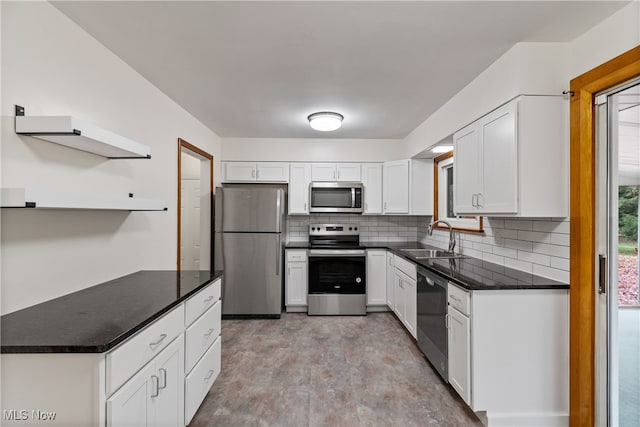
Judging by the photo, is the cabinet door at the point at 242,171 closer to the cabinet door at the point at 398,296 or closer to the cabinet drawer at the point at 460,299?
Answer: the cabinet door at the point at 398,296

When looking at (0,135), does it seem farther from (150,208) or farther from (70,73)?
(150,208)

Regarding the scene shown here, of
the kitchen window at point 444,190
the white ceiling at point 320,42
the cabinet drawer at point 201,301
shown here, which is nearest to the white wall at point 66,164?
the white ceiling at point 320,42

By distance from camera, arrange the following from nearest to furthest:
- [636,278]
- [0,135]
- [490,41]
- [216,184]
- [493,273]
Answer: [0,135] → [636,278] → [490,41] → [493,273] → [216,184]

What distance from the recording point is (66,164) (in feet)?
5.55

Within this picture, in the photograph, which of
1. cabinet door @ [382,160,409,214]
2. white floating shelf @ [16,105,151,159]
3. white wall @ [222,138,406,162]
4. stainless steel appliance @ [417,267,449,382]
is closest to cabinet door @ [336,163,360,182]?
white wall @ [222,138,406,162]

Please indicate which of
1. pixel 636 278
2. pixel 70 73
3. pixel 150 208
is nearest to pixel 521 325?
pixel 636 278

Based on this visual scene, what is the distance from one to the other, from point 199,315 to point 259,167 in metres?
2.77

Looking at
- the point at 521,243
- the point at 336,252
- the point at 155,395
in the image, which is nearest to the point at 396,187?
the point at 336,252

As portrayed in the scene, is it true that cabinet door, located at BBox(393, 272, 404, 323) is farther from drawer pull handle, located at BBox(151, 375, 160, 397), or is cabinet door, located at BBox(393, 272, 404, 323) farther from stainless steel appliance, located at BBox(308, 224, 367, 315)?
drawer pull handle, located at BBox(151, 375, 160, 397)

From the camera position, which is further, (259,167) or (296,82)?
(259,167)

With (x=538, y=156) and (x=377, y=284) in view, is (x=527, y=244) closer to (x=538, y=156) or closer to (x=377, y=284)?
(x=538, y=156)

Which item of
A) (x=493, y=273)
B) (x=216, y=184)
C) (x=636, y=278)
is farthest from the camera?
(x=216, y=184)

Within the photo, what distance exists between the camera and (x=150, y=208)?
2.08 meters

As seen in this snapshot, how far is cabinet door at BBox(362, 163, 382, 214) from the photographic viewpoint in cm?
441
